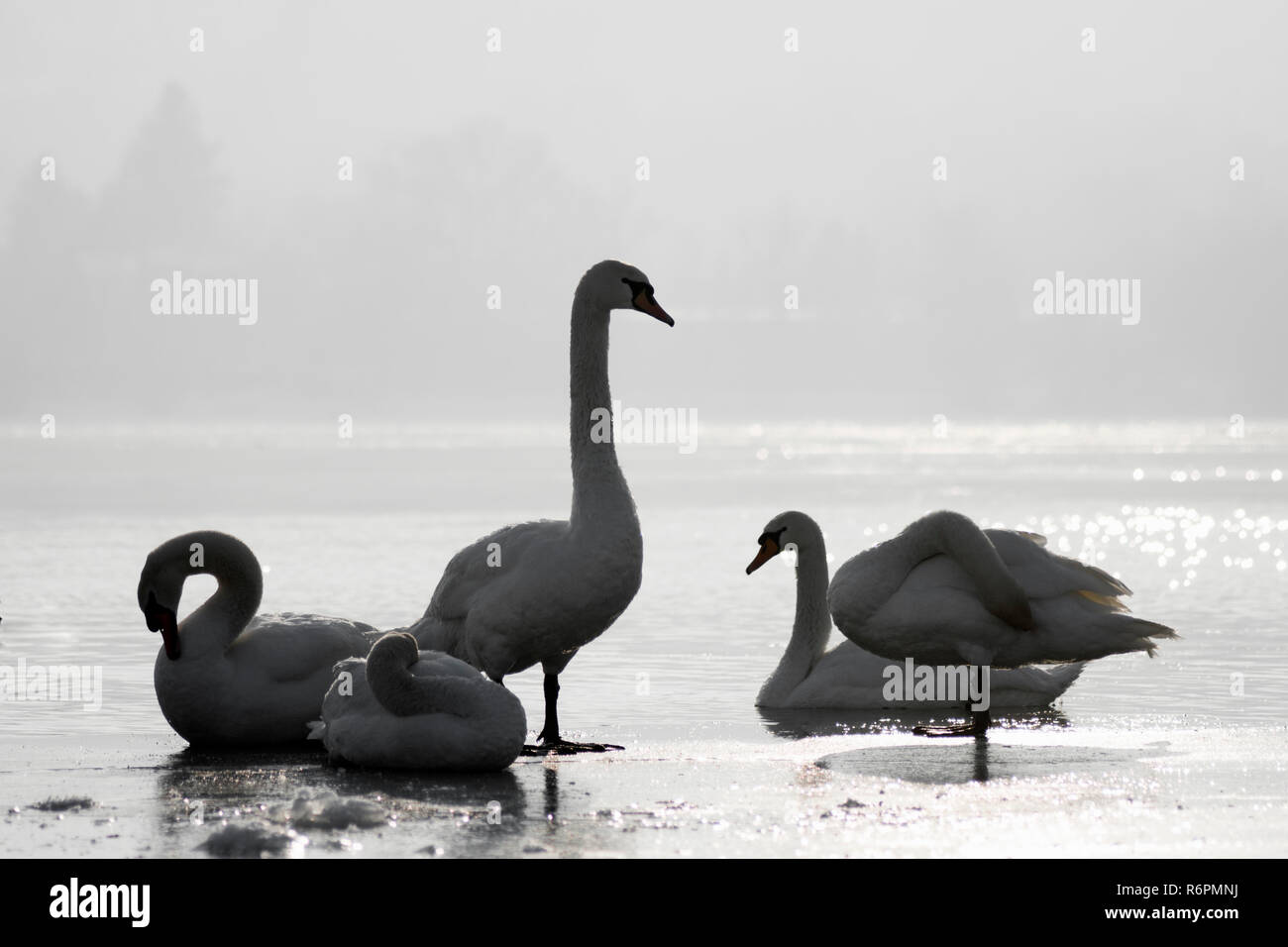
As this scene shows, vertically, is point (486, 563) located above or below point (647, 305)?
below

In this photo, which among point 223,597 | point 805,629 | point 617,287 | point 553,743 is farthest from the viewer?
point 805,629

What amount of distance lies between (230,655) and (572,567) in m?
2.02

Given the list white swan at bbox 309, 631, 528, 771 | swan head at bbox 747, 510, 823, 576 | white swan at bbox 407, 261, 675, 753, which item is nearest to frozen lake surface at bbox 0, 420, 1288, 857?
white swan at bbox 309, 631, 528, 771

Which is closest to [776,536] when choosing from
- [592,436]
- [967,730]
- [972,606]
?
[972,606]

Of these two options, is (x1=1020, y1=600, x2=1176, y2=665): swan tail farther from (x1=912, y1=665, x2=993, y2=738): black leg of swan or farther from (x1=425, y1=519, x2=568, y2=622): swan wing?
(x1=425, y1=519, x2=568, y2=622): swan wing

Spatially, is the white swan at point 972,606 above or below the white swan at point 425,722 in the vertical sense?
above

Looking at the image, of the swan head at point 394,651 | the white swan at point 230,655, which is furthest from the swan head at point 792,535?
the swan head at point 394,651

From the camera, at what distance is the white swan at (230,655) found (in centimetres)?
1034

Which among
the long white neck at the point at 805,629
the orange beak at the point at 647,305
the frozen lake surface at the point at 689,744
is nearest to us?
the frozen lake surface at the point at 689,744

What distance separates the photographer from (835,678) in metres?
12.8

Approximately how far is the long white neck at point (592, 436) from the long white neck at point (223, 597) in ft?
6.24

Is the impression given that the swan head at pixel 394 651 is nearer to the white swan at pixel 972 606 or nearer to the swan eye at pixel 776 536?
the white swan at pixel 972 606

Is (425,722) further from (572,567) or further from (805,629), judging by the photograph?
(805,629)
